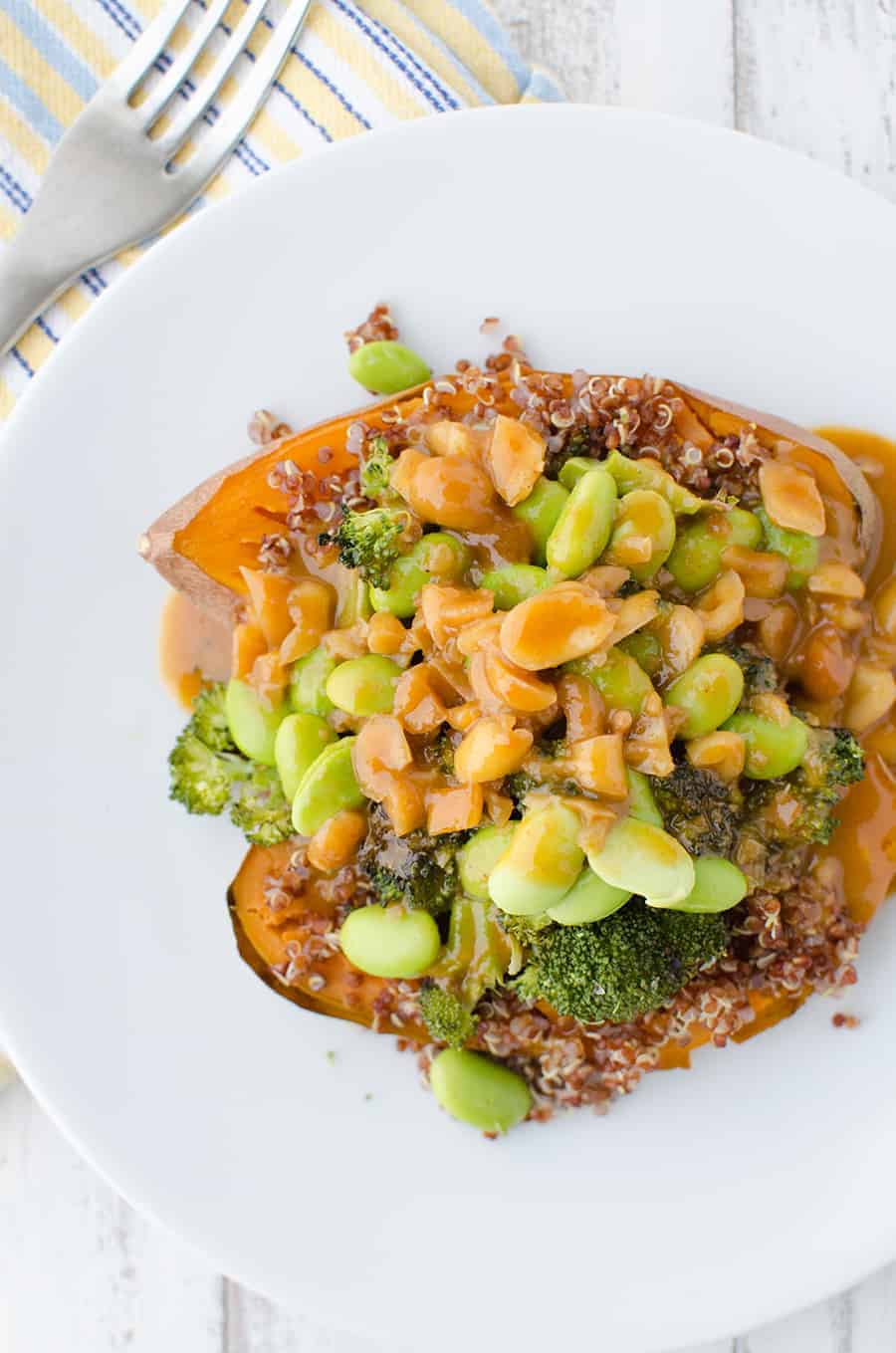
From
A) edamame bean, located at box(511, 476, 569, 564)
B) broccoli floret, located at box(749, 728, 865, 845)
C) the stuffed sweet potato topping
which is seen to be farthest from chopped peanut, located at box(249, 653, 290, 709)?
broccoli floret, located at box(749, 728, 865, 845)

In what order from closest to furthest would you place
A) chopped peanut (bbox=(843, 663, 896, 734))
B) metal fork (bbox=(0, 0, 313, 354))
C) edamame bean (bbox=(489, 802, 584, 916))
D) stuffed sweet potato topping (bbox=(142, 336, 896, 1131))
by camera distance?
edamame bean (bbox=(489, 802, 584, 916)), stuffed sweet potato topping (bbox=(142, 336, 896, 1131)), chopped peanut (bbox=(843, 663, 896, 734)), metal fork (bbox=(0, 0, 313, 354))

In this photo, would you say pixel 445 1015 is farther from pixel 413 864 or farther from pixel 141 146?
pixel 141 146

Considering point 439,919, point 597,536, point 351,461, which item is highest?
point 351,461

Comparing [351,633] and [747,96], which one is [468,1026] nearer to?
[351,633]

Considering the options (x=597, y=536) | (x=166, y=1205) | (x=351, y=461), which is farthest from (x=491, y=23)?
(x=166, y=1205)

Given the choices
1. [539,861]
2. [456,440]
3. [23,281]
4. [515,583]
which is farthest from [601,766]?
[23,281]

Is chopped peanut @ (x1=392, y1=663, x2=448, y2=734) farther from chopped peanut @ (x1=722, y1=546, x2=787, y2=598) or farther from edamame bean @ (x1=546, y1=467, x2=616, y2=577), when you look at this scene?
chopped peanut @ (x1=722, y1=546, x2=787, y2=598)
